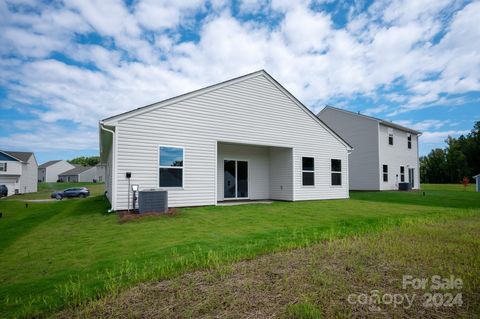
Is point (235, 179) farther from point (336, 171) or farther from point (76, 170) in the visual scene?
point (76, 170)

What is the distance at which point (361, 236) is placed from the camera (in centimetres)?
571

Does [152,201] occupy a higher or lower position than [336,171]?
lower

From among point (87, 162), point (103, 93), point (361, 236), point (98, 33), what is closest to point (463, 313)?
point (361, 236)

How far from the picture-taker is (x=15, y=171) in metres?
37.0

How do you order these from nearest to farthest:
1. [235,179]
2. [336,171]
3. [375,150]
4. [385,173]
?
1. [235,179]
2. [336,171]
3. [375,150]
4. [385,173]

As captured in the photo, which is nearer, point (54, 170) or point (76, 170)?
point (76, 170)

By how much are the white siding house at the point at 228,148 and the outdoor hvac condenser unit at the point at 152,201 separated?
102cm

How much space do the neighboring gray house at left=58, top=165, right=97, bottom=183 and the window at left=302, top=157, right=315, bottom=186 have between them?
6803 cm

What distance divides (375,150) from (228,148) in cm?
1566

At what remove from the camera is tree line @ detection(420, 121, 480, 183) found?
4359 centimetres

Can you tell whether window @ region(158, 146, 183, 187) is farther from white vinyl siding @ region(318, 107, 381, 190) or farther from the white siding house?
white vinyl siding @ region(318, 107, 381, 190)

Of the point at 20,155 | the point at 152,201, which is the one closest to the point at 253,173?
the point at 152,201

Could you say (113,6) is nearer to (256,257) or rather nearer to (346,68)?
(256,257)

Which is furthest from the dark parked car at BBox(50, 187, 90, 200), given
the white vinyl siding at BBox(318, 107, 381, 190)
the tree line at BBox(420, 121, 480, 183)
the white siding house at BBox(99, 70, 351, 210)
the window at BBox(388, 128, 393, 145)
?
the tree line at BBox(420, 121, 480, 183)
